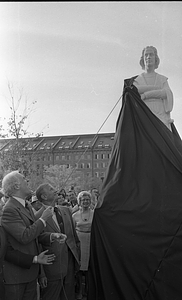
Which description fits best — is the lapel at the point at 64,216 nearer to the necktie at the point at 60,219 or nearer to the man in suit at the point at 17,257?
the necktie at the point at 60,219

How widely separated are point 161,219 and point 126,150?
1013 millimetres

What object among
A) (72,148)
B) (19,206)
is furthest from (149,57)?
(72,148)

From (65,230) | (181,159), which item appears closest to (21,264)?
(65,230)

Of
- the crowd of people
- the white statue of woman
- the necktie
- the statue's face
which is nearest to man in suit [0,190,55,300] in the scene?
the crowd of people

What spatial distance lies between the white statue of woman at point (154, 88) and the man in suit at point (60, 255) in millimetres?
1999

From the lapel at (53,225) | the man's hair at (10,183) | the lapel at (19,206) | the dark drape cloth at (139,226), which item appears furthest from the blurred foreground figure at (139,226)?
the man's hair at (10,183)

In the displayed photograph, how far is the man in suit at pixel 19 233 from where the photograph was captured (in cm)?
418

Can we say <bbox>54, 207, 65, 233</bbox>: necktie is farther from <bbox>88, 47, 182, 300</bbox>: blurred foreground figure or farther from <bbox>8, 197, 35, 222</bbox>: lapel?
<bbox>8, 197, 35, 222</bbox>: lapel

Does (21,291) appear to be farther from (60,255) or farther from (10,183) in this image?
(10,183)

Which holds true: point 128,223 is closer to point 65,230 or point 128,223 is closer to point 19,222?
point 65,230

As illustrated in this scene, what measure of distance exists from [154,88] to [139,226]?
2.21 m

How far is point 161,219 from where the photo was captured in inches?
196

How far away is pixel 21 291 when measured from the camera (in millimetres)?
4262

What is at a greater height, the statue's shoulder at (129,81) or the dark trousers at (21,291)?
the statue's shoulder at (129,81)
